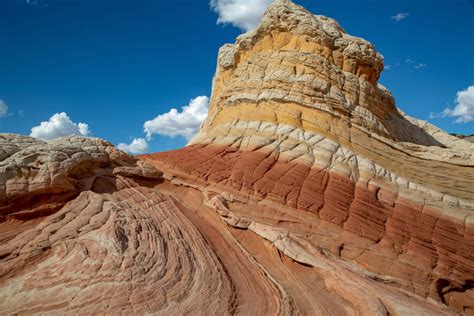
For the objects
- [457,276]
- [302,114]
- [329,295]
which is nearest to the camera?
[329,295]

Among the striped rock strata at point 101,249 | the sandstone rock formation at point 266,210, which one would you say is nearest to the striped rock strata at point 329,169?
the sandstone rock formation at point 266,210

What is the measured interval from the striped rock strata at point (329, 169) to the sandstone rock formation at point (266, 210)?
55 mm

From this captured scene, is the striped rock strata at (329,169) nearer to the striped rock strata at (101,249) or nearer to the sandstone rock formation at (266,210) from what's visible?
the sandstone rock formation at (266,210)

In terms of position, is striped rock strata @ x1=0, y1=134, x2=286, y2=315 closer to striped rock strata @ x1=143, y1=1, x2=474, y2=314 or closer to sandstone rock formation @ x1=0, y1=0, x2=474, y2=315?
sandstone rock formation @ x1=0, y1=0, x2=474, y2=315

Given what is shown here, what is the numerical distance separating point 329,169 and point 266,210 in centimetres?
310

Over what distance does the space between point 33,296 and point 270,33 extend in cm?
1439

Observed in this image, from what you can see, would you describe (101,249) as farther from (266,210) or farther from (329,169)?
(329,169)

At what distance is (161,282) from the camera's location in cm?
596

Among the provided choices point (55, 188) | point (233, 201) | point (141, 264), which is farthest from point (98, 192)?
point (233, 201)

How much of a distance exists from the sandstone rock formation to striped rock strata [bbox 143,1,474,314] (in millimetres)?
55

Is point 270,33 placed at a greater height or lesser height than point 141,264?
greater

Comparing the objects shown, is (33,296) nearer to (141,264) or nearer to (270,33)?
(141,264)

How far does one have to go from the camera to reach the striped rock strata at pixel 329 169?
904 centimetres

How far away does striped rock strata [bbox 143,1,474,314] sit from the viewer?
29.7ft
